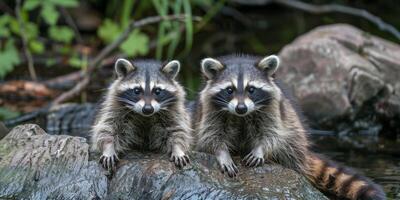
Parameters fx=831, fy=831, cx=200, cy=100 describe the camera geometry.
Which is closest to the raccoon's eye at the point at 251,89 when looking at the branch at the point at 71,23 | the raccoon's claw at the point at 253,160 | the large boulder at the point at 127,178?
the raccoon's claw at the point at 253,160

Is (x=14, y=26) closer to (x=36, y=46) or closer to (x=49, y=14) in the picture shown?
(x=36, y=46)

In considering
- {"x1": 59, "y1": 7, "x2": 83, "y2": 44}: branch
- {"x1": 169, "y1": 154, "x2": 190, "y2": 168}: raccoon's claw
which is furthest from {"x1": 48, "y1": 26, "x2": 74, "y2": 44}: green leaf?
{"x1": 169, "y1": 154, "x2": 190, "y2": 168}: raccoon's claw

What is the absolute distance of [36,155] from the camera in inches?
222

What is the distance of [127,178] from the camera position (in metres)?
5.50

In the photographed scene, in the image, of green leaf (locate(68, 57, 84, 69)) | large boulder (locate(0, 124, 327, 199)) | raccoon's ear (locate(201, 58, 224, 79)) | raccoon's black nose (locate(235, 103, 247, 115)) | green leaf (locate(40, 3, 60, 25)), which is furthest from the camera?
green leaf (locate(68, 57, 84, 69))

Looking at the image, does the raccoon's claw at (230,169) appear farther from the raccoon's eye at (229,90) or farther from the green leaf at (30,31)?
the green leaf at (30,31)

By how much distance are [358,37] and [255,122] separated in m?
3.51

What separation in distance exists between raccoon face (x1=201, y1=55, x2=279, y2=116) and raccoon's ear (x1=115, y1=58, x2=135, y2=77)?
0.54 meters

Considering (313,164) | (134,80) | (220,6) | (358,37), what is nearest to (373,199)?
(313,164)

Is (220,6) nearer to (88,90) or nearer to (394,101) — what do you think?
(88,90)

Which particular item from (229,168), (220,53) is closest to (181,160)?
(229,168)

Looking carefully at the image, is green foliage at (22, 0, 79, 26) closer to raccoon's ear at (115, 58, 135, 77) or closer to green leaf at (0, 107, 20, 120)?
green leaf at (0, 107, 20, 120)

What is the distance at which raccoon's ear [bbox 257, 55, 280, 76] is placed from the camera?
595 cm

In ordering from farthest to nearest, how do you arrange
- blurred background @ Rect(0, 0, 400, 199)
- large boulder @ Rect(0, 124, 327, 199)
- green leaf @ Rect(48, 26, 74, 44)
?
green leaf @ Rect(48, 26, 74, 44) < blurred background @ Rect(0, 0, 400, 199) < large boulder @ Rect(0, 124, 327, 199)
